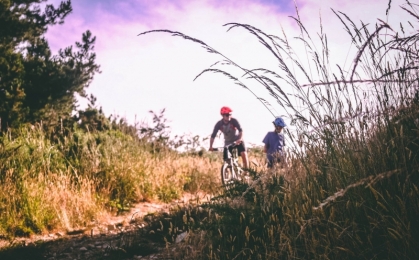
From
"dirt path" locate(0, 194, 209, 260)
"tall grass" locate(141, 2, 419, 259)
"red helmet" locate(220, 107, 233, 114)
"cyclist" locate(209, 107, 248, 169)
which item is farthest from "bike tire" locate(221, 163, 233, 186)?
"tall grass" locate(141, 2, 419, 259)

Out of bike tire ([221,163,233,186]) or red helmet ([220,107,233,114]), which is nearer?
bike tire ([221,163,233,186])

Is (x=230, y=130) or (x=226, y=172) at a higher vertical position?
(x=230, y=130)

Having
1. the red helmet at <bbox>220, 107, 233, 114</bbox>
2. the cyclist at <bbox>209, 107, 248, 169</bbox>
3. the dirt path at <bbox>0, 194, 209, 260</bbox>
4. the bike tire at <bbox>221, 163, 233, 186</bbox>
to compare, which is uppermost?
the red helmet at <bbox>220, 107, 233, 114</bbox>

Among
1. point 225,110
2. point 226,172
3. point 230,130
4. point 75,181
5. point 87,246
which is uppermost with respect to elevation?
point 225,110

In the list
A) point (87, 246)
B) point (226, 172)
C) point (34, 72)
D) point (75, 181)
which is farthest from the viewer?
point (34, 72)

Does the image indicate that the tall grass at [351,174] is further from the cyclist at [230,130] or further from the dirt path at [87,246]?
the cyclist at [230,130]

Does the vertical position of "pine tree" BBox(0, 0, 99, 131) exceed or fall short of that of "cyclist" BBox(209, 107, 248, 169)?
it exceeds it

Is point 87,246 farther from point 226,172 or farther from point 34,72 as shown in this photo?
point 34,72

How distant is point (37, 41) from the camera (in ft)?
44.4

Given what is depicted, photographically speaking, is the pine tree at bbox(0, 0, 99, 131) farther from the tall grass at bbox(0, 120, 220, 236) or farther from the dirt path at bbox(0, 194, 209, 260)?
the dirt path at bbox(0, 194, 209, 260)

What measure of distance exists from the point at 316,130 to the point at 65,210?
14.3 ft

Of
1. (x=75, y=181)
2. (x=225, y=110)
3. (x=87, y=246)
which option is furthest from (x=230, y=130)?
(x=87, y=246)

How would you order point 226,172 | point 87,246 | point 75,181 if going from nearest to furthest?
point 87,246 → point 75,181 → point 226,172

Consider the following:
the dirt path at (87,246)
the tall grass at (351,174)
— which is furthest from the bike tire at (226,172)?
the tall grass at (351,174)
